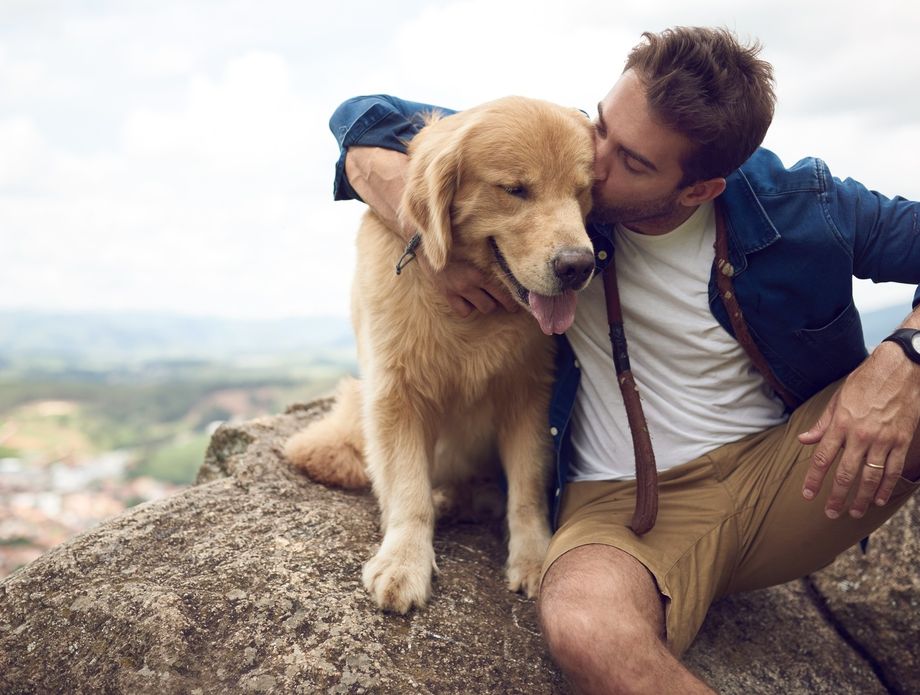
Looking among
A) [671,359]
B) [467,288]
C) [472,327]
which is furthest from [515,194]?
[671,359]

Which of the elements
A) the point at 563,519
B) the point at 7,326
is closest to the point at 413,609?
the point at 563,519

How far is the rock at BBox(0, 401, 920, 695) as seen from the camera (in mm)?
2342

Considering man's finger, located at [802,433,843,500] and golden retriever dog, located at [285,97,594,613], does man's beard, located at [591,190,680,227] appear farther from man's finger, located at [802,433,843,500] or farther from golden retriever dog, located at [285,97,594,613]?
man's finger, located at [802,433,843,500]

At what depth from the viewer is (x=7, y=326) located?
137 meters

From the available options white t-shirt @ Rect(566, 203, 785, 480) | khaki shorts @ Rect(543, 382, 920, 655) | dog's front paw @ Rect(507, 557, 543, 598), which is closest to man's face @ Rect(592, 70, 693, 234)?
white t-shirt @ Rect(566, 203, 785, 480)

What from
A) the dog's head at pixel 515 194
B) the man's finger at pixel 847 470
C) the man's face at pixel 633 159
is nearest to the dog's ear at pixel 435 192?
the dog's head at pixel 515 194

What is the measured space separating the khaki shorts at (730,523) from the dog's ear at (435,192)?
44.6 inches

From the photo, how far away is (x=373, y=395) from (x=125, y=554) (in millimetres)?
1125

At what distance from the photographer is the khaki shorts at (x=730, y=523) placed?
2.63 meters

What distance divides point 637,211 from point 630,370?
59 cm

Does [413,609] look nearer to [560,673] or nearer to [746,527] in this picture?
[560,673]

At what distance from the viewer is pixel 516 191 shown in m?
2.67

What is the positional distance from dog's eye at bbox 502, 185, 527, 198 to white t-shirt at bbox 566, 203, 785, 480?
1.76 feet

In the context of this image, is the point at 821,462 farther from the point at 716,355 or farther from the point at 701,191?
the point at 701,191
